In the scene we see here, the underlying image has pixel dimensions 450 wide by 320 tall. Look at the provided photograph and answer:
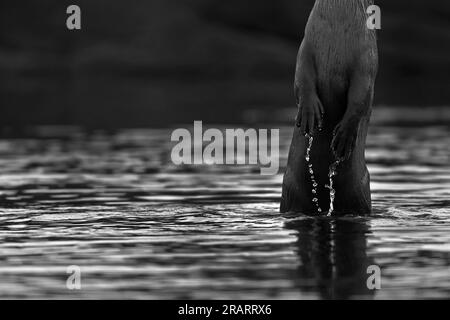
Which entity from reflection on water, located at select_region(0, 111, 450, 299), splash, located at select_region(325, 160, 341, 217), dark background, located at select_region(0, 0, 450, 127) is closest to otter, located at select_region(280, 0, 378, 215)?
splash, located at select_region(325, 160, 341, 217)

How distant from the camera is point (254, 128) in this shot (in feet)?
86.2

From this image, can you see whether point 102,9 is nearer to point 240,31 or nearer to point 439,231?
point 240,31

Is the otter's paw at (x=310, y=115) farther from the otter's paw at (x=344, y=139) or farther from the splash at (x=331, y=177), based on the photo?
the splash at (x=331, y=177)

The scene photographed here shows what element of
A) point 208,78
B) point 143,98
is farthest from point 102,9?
point 143,98

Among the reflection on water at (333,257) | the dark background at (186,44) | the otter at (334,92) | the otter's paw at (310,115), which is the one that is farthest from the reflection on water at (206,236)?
the dark background at (186,44)

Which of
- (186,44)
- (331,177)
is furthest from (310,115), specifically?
(186,44)

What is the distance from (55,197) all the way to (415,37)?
6838cm

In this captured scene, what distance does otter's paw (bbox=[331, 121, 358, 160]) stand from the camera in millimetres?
11438

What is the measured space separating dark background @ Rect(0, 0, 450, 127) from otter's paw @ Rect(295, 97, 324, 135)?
37.7 m

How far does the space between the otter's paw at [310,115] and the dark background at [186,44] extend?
37686 millimetres

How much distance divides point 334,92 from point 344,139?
1.77ft

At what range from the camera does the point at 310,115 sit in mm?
11422

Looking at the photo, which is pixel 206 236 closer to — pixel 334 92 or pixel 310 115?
pixel 310 115

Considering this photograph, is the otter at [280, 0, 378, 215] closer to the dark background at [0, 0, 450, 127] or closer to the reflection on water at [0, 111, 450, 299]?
the reflection on water at [0, 111, 450, 299]
